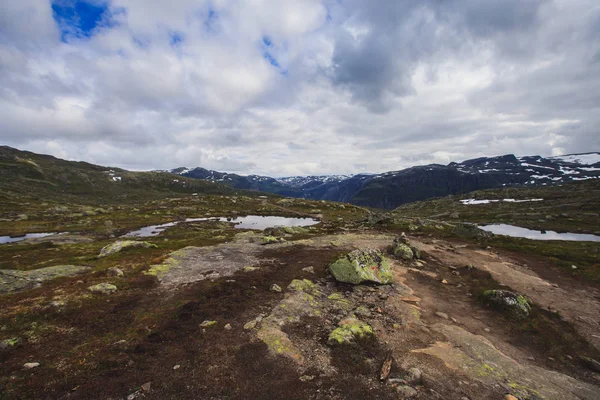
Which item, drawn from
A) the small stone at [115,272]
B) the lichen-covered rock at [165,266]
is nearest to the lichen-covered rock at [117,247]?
the lichen-covered rock at [165,266]

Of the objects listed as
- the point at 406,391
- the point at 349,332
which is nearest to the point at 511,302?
the point at 349,332

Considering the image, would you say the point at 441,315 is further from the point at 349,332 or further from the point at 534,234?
the point at 534,234

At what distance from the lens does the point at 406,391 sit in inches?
475

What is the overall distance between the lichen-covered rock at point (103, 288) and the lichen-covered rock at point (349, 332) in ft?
65.9

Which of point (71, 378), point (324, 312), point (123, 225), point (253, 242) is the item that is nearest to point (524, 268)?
point (324, 312)

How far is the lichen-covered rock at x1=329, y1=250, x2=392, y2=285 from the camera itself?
2673 centimetres

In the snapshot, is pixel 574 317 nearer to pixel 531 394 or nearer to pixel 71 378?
pixel 531 394

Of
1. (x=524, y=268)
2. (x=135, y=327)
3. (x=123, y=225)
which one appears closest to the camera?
(x=135, y=327)

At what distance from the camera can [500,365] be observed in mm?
15203

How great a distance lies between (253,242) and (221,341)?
33138mm

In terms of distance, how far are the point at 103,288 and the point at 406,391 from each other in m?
25.3

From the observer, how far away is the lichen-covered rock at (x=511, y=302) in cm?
2197

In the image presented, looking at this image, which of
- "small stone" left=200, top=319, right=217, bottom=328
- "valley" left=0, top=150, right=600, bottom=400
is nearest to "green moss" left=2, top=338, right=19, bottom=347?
"valley" left=0, top=150, right=600, bottom=400

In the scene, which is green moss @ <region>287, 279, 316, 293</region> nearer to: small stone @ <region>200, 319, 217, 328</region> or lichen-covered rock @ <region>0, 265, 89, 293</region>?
small stone @ <region>200, 319, 217, 328</region>
